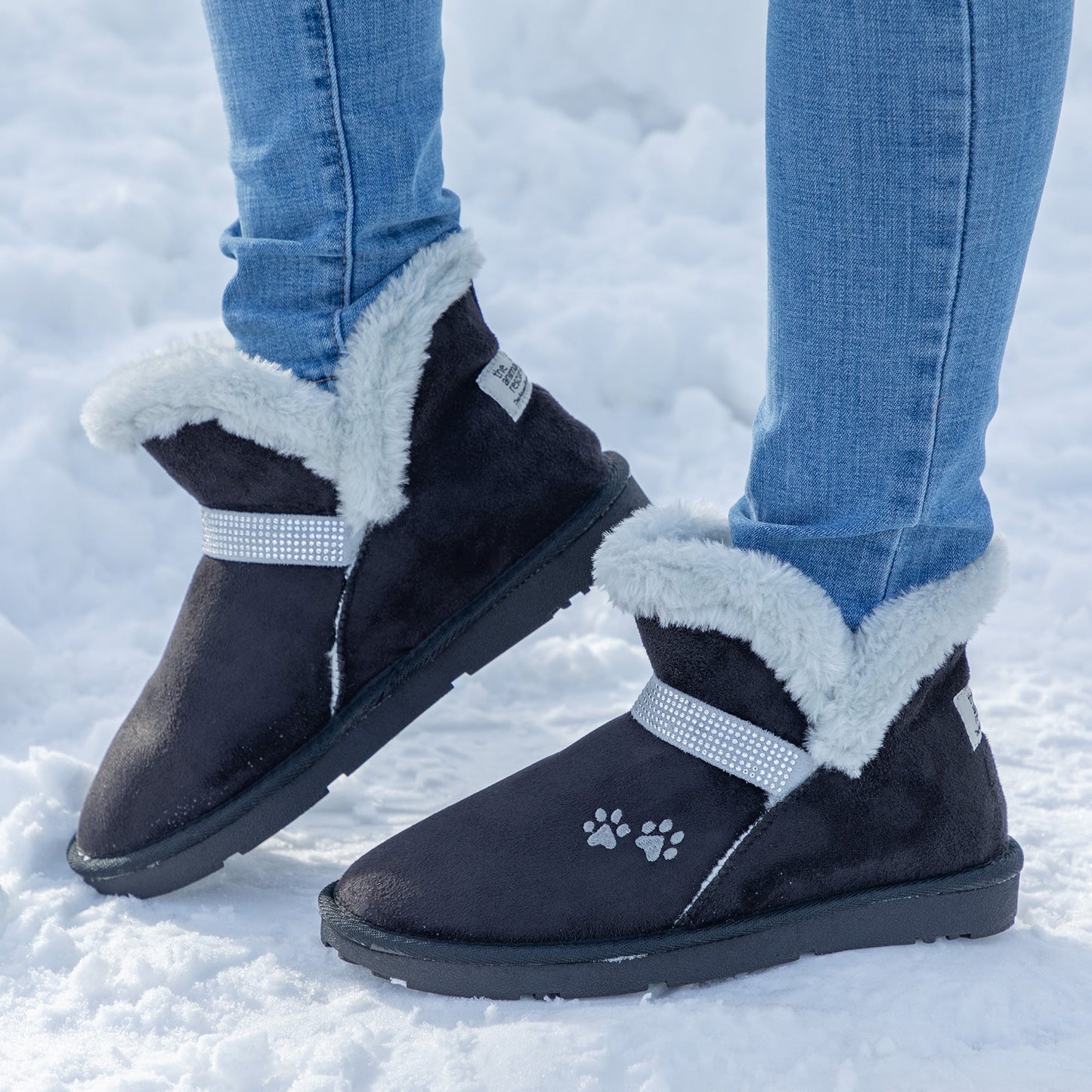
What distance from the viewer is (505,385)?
46.9 inches

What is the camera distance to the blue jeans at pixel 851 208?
Answer: 75 centimetres

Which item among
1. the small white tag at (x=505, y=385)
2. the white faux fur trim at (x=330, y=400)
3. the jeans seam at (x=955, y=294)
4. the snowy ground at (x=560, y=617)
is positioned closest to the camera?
the jeans seam at (x=955, y=294)

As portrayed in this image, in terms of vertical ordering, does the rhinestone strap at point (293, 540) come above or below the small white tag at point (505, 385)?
below

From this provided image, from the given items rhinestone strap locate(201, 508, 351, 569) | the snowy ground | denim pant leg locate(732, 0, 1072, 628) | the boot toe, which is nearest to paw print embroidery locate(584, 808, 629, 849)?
the boot toe

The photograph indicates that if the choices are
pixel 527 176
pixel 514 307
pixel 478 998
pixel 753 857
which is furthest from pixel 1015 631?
pixel 527 176

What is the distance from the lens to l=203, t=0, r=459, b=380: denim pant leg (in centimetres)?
101

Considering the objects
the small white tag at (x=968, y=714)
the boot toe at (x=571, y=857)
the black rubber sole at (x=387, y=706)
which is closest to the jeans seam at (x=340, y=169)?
the black rubber sole at (x=387, y=706)

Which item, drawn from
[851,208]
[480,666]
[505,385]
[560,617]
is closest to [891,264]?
[851,208]

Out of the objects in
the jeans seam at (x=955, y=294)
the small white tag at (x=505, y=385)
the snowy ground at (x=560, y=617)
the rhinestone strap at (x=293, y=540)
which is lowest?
the snowy ground at (x=560, y=617)

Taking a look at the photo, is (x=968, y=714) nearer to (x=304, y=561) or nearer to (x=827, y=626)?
(x=827, y=626)

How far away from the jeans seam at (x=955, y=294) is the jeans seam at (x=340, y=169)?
0.53m

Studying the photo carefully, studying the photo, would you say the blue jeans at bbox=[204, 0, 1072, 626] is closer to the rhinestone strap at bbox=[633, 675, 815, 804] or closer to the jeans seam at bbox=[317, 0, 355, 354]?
the jeans seam at bbox=[317, 0, 355, 354]

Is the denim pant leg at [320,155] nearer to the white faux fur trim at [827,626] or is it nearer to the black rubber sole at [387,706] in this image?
the black rubber sole at [387,706]

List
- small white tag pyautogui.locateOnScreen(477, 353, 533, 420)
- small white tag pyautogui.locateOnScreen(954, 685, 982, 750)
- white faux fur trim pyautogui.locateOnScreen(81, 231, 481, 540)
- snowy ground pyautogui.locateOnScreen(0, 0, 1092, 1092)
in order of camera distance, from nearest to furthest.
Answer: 1. snowy ground pyautogui.locateOnScreen(0, 0, 1092, 1092)
2. small white tag pyautogui.locateOnScreen(954, 685, 982, 750)
3. white faux fur trim pyautogui.locateOnScreen(81, 231, 481, 540)
4. small white tag pyautogui.locateOnScreen(477, 353, 533, 420)
